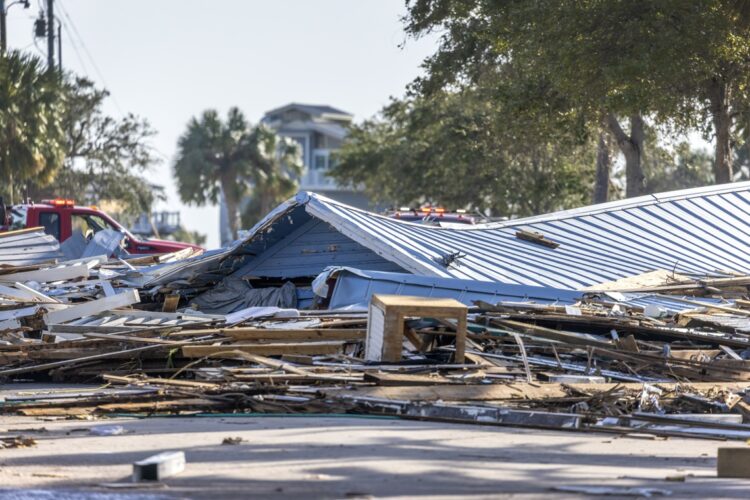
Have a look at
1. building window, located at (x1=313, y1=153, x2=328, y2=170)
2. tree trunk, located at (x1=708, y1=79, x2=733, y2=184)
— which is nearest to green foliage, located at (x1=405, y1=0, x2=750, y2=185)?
tree trunk, located at (x1=708, y1=79, x2=733, y2=184)

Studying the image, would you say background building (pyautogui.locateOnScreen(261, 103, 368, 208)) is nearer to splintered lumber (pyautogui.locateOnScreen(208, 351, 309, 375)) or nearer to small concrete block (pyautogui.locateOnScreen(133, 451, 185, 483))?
splintered lumber (pyautogui.locateOnScreen(208, 351, 309, 375))

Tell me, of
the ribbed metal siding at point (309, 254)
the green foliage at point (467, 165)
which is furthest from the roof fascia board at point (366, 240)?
the green foliage at point (467, 165)

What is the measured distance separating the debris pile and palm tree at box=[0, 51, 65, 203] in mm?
25182

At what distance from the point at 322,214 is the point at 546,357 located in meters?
5.86

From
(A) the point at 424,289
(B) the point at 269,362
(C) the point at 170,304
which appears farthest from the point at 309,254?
(B) the point at 269,362

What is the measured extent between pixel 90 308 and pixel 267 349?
12.2 feet

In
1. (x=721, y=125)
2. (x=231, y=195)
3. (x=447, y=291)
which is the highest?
(x=721, y=125)

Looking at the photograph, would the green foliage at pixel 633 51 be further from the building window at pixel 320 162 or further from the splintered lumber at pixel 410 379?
the building window at pixel 320 162

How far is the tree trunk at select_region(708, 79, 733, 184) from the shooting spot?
34.8 meters

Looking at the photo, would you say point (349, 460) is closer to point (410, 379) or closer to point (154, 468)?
point (154, 468)

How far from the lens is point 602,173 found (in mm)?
41469

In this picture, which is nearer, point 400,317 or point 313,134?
point 400,317

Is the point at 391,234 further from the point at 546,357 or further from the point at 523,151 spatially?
the point at 523,151

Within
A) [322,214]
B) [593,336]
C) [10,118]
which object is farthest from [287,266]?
[10,118]
